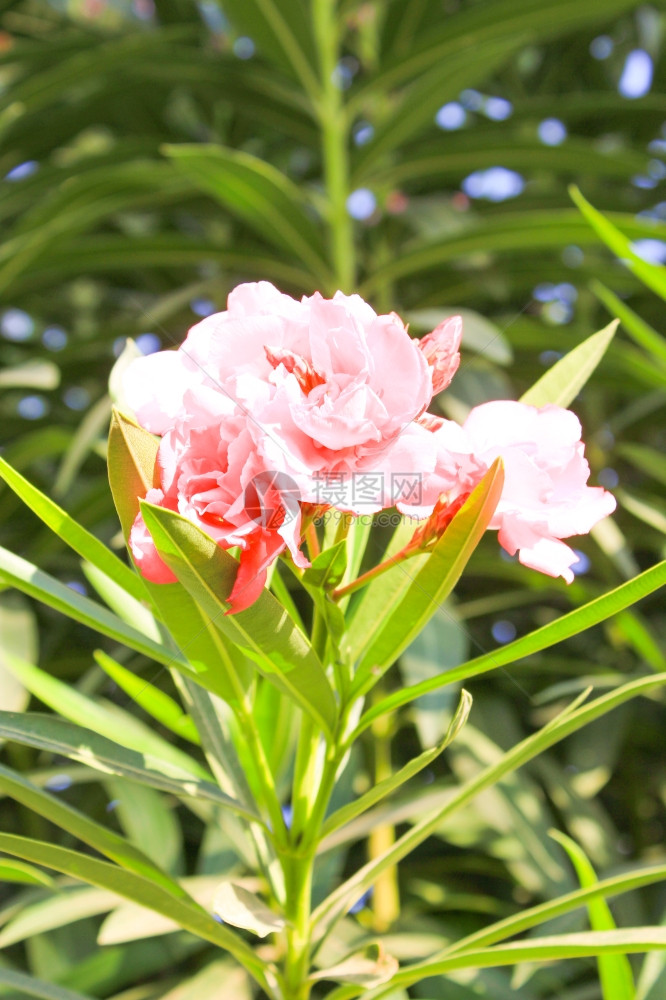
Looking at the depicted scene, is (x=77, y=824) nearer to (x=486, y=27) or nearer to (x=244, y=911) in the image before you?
(x=244, y=911)

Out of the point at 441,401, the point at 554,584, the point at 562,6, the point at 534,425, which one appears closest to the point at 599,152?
the point at 562,6

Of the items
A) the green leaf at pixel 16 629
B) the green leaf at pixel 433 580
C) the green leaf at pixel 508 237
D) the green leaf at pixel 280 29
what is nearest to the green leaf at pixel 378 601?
the green leaf at pixel 433 580

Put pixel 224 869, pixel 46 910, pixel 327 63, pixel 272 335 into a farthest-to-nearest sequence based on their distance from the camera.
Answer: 1. pixel 327 63
2. pixel 224 869
3. pixel 46 910
4. pixel 272 335

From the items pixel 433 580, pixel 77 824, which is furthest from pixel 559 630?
pixel 77 824

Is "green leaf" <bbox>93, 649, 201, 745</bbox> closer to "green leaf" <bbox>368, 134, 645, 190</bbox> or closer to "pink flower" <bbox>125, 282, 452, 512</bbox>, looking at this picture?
"pink flower" <bbox>125, 282, 452, 512</bbox>

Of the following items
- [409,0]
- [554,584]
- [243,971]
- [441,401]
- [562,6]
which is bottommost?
[243,971]

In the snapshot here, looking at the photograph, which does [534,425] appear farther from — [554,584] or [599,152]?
[599,152]

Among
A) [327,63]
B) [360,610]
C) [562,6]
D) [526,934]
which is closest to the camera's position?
[360,610]
